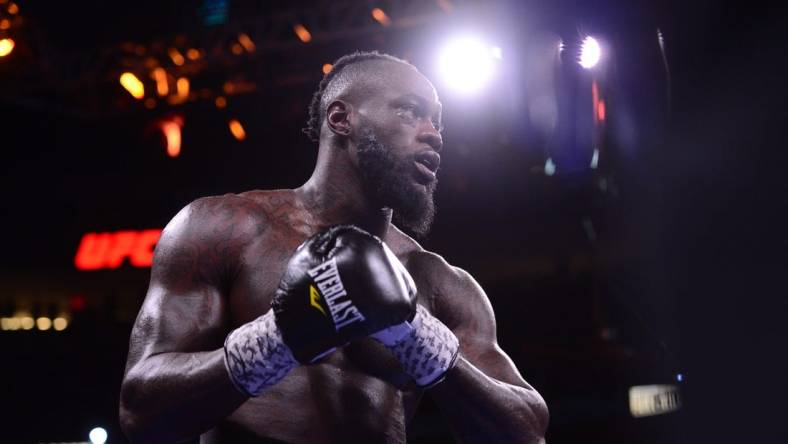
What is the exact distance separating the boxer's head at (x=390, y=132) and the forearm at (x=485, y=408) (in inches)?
20.6

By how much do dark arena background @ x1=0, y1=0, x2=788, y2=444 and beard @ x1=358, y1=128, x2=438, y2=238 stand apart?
2.45 ft

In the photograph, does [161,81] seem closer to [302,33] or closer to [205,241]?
[302,33]

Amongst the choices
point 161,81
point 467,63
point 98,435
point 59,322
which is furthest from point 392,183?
point 59,322

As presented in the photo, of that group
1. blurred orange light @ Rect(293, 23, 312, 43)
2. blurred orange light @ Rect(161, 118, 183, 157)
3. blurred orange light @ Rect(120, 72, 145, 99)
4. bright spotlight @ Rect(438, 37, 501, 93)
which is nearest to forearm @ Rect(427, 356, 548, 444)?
bright spotlight @ Rect(438, 37, 501, 93)

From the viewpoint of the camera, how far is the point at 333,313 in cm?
174

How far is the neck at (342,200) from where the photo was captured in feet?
7.79

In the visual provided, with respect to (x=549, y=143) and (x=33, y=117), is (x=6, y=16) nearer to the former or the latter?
(x=33, y=117)

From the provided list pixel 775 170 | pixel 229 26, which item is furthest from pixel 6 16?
pixel 775 170

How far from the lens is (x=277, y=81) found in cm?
711

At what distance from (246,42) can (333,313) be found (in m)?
5.30

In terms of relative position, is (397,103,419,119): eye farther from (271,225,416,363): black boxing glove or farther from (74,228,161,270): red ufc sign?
(74,228,161,270): red ufc sign

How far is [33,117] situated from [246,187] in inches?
104

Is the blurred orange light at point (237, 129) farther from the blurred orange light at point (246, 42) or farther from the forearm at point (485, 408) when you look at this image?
the forearm at point (485, 408)

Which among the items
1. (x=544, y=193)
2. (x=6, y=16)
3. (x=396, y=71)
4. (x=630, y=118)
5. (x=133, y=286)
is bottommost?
(x=133, y=286)
